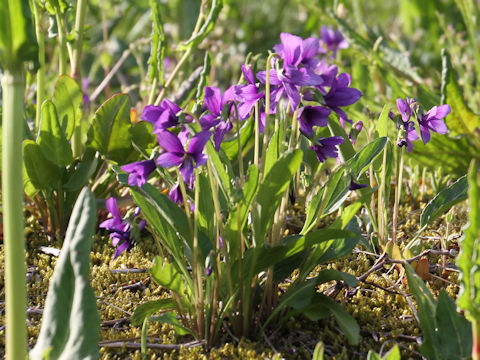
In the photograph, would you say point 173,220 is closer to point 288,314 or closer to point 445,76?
point 288,314

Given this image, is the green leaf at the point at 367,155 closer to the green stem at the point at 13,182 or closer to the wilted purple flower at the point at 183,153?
the wilted purple flower at the point at 183,153

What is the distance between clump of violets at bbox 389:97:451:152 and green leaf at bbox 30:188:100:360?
2.83 feet

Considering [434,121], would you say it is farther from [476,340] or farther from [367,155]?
[476,340]

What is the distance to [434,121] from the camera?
5.24ft

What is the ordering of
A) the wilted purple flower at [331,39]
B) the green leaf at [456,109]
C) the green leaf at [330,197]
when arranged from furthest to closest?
the wilted purple flower at [331,39] < the green leaf at [456,109] < the green leaf at [330,197]

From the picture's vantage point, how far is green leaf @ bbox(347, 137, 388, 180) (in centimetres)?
152

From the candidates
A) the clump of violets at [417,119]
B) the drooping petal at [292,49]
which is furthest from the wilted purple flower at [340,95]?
the clump of violets at [417,119]

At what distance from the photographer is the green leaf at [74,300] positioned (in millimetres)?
1095

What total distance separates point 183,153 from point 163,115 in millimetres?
100

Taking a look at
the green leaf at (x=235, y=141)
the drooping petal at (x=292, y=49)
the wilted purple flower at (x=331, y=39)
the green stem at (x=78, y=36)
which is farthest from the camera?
the wilted purple flower at (x=331, y=39)

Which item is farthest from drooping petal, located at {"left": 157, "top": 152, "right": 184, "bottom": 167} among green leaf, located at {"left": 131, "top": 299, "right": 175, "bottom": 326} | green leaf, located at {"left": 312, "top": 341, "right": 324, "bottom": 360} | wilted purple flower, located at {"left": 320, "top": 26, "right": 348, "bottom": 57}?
wilted purple flower, located at {"left": 320, "top": 26, "right": 348, "bottom": 57}

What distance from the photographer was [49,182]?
75.1 inches

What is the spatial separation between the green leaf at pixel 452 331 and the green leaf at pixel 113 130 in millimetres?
1226

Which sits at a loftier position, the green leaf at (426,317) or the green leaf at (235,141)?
the green leaf at (235,141)
